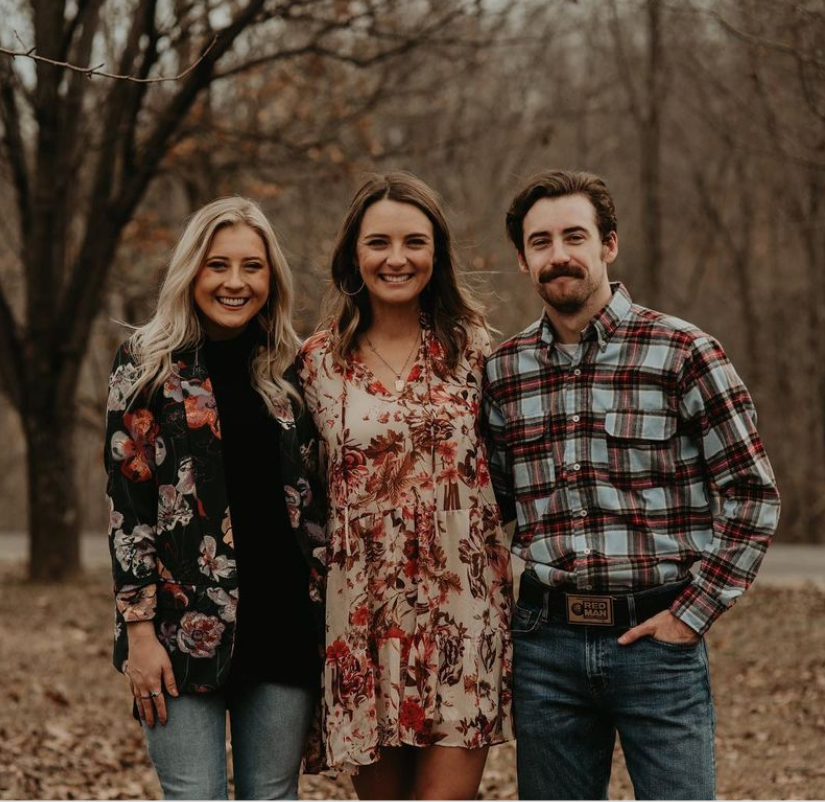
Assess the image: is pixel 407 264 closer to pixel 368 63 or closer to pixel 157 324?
pixel 157 324

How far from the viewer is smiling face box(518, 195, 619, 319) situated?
324 centimetres

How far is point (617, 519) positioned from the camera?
313 centimetres

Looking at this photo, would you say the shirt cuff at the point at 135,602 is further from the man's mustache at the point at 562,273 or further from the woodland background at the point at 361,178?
the woodland background at the point at 361,178

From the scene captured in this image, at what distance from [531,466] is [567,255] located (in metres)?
0.63

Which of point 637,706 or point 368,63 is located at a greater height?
point 368,63

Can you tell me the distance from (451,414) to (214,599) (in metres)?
0.90

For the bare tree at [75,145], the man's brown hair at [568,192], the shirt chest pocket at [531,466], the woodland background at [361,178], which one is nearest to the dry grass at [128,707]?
the woodland background at [361,178]

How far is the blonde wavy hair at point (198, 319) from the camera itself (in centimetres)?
322

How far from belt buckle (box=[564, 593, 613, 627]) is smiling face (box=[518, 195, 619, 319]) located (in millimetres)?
829

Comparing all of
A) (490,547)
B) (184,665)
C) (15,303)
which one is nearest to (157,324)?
(184,665)

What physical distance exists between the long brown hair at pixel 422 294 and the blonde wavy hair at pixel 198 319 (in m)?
0.24

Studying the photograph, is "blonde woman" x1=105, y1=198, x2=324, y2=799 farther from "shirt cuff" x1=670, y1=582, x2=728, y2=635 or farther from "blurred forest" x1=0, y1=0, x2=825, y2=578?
"shirt cuff" x1=670, y1=582, x2=728, y2=635

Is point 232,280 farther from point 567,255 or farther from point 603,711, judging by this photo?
point 603,711

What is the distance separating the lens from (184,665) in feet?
10.1
